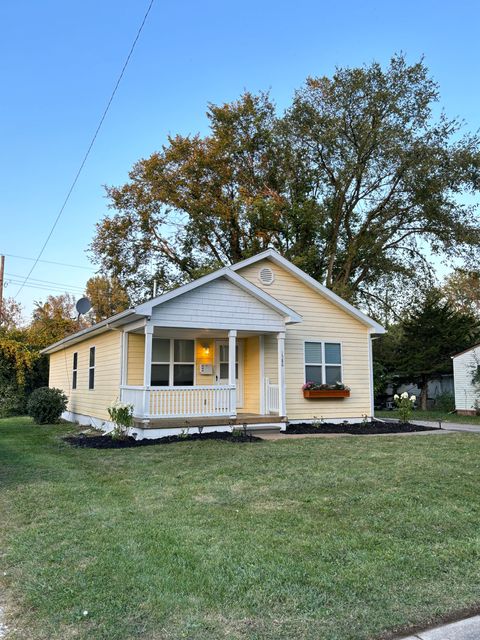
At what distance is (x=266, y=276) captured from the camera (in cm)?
1359

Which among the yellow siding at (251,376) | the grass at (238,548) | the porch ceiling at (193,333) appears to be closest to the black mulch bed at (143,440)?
the yellow siding at (251,376)

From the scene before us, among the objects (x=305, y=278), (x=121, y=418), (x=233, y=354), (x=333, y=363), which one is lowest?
(x=121, y=418)

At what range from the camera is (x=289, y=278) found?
13.9 m

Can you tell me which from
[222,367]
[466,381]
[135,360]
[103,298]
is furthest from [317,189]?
[103,298]

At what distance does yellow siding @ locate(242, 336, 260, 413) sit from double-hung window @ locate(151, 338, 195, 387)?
160 centimetres

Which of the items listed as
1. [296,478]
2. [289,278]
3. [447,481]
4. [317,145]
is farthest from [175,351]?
[317,145]

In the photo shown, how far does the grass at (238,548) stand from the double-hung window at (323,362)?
20.5 feet

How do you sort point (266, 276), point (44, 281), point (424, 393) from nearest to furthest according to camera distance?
point (266, 276) < point (424, 393) < point (44, 281)

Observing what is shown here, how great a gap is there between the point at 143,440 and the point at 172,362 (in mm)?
2747

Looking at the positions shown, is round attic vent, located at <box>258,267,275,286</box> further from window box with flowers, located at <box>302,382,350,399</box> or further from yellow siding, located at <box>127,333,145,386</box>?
yellow siding, located at <box>127,333,145,386</box>

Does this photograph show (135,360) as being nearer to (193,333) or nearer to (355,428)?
(193,333)

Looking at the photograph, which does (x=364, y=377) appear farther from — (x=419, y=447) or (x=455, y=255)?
(x=455, y=255)

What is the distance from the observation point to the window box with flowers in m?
13.1

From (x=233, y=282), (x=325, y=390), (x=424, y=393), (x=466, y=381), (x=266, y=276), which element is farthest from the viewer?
(x=424, y=393)
